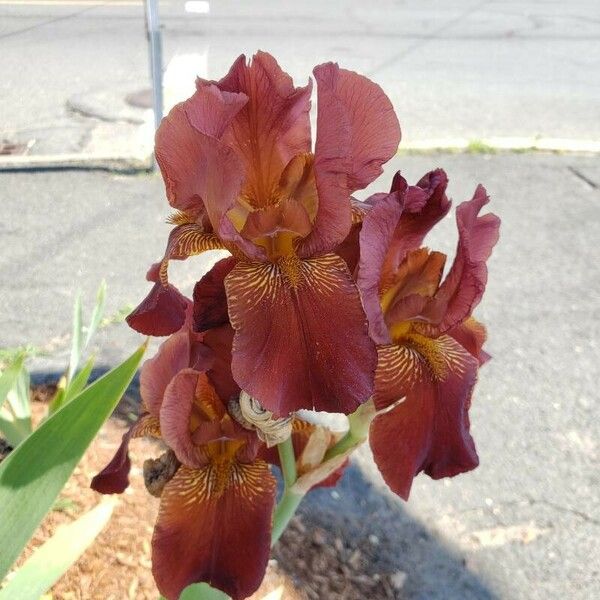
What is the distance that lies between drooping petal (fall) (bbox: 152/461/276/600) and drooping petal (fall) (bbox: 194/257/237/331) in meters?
0.20

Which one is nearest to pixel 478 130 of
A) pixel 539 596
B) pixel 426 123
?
pixel 426 123

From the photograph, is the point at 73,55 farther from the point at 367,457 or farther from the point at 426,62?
the point at 367,457

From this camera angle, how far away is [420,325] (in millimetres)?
733

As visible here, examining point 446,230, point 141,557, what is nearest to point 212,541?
point 141,557

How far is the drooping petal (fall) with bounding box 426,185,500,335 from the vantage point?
711 mm

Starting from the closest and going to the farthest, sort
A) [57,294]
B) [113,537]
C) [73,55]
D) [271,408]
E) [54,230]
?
[271,408]
[113,537]
[57,294]
[54,230]
[73,55]

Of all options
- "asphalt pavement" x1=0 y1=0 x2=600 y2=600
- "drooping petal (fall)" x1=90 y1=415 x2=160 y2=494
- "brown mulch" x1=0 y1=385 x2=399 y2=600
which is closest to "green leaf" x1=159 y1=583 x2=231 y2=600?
"drooping petal (fall)" x1=90 y1=415 x2=160 y2=494

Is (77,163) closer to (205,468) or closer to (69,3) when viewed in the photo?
(205,468)

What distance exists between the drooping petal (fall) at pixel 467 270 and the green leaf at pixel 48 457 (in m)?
0.34

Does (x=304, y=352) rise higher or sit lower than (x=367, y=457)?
higher

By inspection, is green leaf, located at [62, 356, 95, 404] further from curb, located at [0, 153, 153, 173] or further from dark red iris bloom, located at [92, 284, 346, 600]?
curb, located at [0, 153, 153, 173]

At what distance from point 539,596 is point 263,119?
1.51 metres

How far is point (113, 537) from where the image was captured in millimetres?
1639

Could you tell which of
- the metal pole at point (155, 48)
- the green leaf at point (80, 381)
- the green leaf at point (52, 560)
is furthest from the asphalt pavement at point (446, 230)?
the green leaf at point (52, 560)
